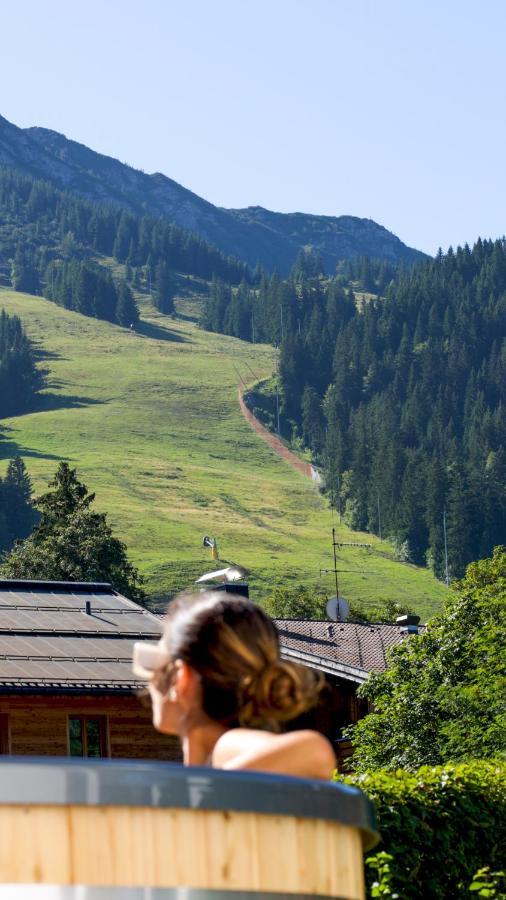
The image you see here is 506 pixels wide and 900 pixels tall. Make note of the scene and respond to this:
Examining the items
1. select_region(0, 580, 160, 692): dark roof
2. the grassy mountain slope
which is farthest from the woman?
the grassy mountain slope

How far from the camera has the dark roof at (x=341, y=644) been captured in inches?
1321

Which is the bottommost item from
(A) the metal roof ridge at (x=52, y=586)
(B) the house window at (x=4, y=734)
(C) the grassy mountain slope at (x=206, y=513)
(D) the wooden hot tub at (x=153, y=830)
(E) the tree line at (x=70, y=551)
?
(C) the grassy mountain slope at (x=206, y=513)

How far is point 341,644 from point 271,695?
38251mm

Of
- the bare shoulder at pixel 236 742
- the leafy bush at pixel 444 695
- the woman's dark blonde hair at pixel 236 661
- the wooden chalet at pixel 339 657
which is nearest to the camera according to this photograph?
the bare shoulder at pixel 236 742

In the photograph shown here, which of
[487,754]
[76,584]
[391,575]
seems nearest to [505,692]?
[487,754]

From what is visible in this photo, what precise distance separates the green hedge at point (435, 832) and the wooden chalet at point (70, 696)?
10.8 m

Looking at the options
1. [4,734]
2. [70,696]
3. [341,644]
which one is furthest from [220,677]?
[341,644]

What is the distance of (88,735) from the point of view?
25094 millimetres

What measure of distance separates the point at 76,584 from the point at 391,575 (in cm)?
12157

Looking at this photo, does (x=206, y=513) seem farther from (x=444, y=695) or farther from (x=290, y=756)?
(x=290, y=756)

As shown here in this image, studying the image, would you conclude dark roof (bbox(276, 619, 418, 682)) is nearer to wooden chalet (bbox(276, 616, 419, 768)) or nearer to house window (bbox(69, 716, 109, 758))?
wooden chalet (bbox(276, 616, 419, 768))

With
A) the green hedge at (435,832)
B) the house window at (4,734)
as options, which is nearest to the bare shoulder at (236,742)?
the green hedge at (435,832)

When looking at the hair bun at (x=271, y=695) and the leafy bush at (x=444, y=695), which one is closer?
the hair bun at (x=271, y=695)

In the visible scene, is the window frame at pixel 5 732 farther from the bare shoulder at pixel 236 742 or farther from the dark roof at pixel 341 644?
the bare shoulder at pixel 236 742
